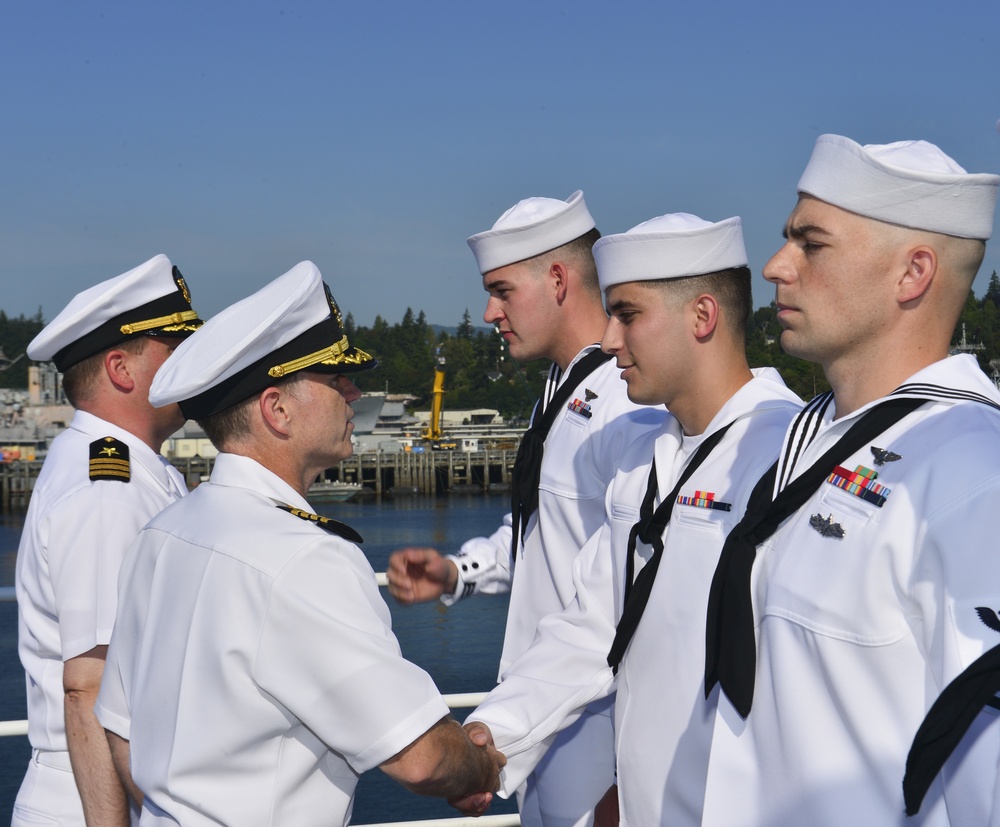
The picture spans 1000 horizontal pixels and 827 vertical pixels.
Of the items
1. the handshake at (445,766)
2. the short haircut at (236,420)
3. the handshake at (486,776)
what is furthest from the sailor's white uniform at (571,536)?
the short haircut at (236,420)

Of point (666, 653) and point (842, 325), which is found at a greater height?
point (842, 325)

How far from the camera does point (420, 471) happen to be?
85750 millimetres

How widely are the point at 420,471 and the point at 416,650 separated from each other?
203 ft

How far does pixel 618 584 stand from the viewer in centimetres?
329

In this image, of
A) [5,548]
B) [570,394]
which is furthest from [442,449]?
[570,394]

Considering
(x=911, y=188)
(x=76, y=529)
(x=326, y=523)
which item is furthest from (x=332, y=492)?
(x=911, y=188)

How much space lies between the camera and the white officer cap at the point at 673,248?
3.37m

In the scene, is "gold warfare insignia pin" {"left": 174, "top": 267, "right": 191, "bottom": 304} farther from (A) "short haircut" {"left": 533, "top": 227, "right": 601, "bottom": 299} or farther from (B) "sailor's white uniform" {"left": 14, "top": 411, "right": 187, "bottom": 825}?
(A) "short haircut" {"left": 533, "top": 227, "right": 601, "bottom": 299}

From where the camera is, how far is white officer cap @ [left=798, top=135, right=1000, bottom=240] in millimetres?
2354

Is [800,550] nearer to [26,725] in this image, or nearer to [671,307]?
[671,307]

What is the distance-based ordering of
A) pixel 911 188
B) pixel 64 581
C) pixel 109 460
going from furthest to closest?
pixel 109 460
pixel 64 581
pixel 911 188

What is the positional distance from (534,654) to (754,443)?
2.81ft

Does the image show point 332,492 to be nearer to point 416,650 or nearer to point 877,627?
point 416,650

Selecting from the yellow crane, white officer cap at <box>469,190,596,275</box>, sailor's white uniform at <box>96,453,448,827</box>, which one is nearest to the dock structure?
the yellow crane
